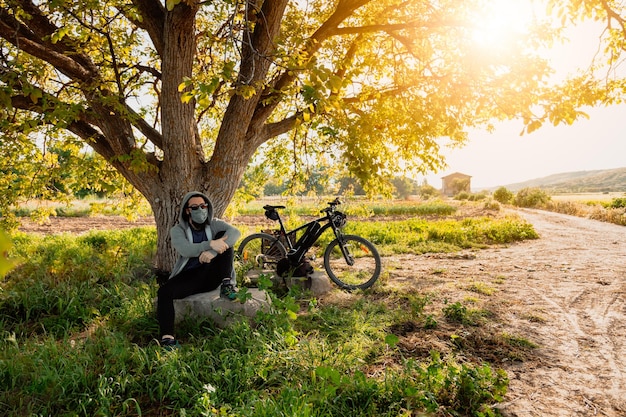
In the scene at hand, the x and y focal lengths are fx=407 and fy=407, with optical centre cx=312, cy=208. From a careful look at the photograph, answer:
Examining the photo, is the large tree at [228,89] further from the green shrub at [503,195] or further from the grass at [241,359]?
the green shrub at [503,195]

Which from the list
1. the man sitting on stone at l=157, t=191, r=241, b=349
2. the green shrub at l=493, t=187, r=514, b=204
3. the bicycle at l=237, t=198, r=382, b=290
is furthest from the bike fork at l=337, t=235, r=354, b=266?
the green shrub at l=493, t=187, r=514, b=204

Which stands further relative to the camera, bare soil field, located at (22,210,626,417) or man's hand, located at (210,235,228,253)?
man's hand, located at (210,235,228,253)

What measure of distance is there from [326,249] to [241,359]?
3.23 metres

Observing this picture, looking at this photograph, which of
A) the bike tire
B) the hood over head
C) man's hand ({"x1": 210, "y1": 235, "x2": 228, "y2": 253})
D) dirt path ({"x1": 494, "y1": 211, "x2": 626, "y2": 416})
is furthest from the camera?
the bike tire

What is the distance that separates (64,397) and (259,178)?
6.82 metres

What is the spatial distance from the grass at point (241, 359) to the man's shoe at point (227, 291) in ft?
1.18

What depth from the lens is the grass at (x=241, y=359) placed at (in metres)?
2.95

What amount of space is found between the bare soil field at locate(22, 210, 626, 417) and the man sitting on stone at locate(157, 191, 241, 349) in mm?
1668

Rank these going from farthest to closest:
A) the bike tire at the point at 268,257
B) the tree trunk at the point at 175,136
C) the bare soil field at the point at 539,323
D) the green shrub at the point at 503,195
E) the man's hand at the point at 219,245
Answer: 1. the green shrub at the point at 503,195
2. the bike tire at the point at 268,257
3. the tree trunk at the point at 175,136
4. the man's hand at the point at 219,245
5. the bare soil field at the point at 539,323

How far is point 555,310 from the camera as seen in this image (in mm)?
5289

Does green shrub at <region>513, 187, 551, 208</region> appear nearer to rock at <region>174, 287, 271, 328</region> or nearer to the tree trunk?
the tree trunk

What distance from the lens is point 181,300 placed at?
179 inches

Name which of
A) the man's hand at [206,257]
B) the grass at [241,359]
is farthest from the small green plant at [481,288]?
the man's hand at [206,257]

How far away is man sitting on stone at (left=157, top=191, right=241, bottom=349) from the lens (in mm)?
4559
